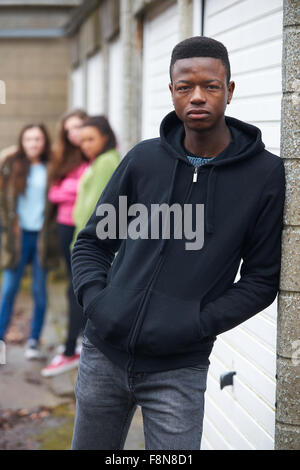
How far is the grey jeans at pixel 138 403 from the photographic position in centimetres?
246

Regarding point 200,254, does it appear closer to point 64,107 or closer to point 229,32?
point 229,32

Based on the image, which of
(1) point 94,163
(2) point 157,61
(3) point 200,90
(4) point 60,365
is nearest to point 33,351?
(4) point 60,365

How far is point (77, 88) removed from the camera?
12359 mm

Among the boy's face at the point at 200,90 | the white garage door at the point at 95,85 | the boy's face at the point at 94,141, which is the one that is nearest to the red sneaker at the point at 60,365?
the boy's face at the point at 94,141

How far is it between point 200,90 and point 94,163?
3445 millimetres

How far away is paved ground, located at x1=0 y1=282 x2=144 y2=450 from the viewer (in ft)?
15.7

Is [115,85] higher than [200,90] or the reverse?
higher

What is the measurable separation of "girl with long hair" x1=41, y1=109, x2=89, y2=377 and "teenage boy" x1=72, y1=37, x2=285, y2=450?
12.1 ft

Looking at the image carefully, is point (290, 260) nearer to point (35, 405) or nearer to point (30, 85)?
point (35, 405)

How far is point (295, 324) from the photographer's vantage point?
265 centimetres

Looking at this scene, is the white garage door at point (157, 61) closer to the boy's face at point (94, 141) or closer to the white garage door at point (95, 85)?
the boy's face at point (94, 141)

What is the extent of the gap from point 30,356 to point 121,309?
4424 mm

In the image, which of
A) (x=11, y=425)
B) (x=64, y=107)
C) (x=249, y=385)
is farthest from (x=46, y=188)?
(x=64, y=107)

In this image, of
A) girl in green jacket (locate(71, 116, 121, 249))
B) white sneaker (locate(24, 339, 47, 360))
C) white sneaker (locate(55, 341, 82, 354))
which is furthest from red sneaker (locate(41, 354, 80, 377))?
girl in green jacket (locate(71, 116, 121, 249))
